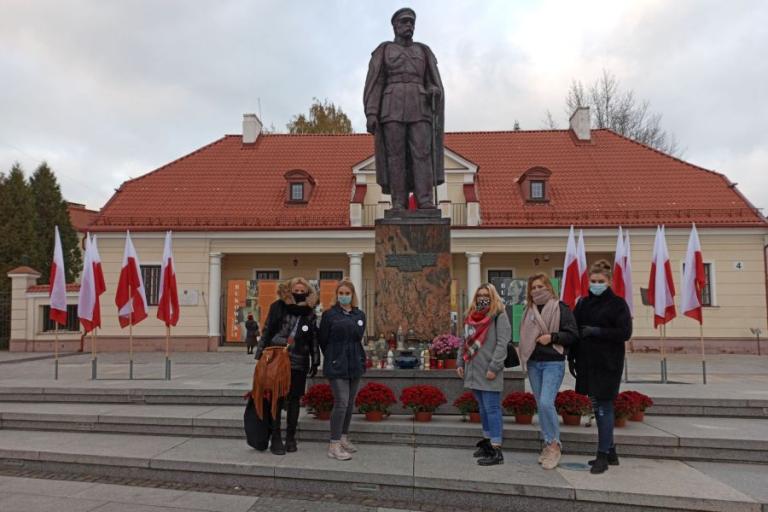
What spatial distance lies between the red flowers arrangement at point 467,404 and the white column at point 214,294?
1538 centimetres

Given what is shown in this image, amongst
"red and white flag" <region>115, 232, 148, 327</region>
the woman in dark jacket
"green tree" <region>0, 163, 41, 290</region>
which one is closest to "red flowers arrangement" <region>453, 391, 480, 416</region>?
"red and white flag" <region>115, 232, 148, 327</region>

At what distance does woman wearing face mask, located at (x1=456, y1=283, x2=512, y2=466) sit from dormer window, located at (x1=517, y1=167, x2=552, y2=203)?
16497 mm

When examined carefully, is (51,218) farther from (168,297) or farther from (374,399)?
(374,399)

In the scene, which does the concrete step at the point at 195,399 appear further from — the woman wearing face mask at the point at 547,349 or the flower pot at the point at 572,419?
the woman wearing face mask at the point at 547,349

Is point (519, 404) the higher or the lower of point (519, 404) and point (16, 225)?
the lower

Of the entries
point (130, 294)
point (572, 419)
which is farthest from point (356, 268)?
point (572, 419)

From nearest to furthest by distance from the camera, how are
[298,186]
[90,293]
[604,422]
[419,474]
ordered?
1. [419,474]
2. [604,422]
3. [90,293]
4. [298,186]

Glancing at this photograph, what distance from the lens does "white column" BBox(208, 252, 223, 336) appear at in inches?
789

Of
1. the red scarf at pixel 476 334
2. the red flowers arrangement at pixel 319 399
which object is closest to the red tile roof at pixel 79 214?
the red flowers arrangement at pixel 319 399

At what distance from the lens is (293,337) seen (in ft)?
18.0

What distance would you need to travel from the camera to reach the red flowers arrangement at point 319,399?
626 centimetres

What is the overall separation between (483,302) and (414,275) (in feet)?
6.99

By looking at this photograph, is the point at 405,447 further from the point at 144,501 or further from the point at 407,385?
the point at 144,501

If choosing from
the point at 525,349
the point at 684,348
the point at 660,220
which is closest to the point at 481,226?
the point at 660,220
